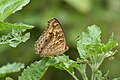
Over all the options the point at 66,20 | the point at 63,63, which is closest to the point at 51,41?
the point at 63,63

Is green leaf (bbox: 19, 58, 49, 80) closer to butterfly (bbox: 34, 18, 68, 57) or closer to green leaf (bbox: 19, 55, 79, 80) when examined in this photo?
green leaf (bbox: 19, 55, 79, 80)

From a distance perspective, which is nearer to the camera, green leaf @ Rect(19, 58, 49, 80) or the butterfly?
green leaf @ Rect(19, 58, 49, 80)

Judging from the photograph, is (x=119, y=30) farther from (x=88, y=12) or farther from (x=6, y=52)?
(x=6, y=52)

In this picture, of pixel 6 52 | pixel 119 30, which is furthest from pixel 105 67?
pixel 6 52

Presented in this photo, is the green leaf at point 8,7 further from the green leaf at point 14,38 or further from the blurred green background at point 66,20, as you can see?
the blurred green background at point 66,20

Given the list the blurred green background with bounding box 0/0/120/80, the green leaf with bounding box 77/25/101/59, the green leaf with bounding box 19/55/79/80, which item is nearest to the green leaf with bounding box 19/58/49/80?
the green leaf with bounding box 19/55/79/80

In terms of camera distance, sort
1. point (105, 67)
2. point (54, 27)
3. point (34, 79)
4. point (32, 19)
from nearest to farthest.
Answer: point (34, 79)
point (54, 27)
point (32, 19)
point (105, 67)

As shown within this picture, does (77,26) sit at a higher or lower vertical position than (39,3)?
lower
